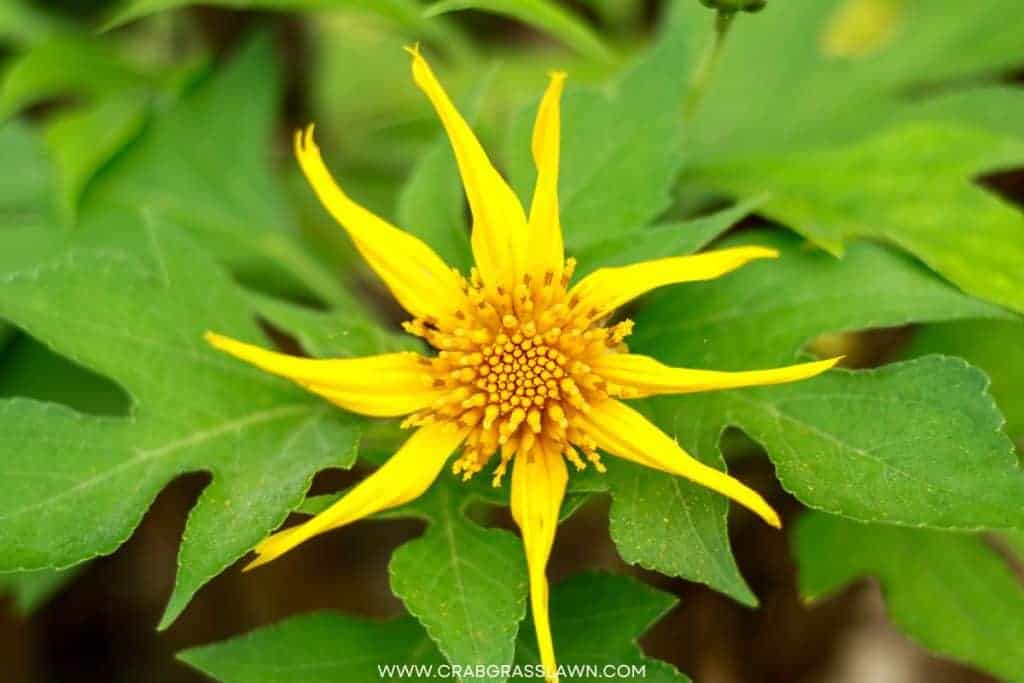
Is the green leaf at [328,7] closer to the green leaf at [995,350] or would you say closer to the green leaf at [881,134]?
the green leaf at [881,134]

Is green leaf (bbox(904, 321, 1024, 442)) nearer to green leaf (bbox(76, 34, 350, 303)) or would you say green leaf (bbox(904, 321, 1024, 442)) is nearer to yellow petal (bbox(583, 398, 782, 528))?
yellow petal (bbox(583, 398, 782, 528))

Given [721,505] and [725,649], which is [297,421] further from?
[725,649]

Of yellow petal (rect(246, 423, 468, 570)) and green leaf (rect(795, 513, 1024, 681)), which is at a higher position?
yellow petal (rect(246, 423, 468, 570))

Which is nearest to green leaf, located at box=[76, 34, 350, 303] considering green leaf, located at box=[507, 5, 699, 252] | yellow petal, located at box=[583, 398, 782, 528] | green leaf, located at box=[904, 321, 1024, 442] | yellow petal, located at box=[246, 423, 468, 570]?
green leaf, located at box=[507, 5, 699, 252]

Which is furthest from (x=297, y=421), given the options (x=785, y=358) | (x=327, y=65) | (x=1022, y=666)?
(x=327, y=65)

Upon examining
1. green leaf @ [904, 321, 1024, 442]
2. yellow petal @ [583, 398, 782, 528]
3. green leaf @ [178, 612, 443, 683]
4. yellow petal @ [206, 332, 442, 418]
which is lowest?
green leaf @ [178, 612, 443, 683]
